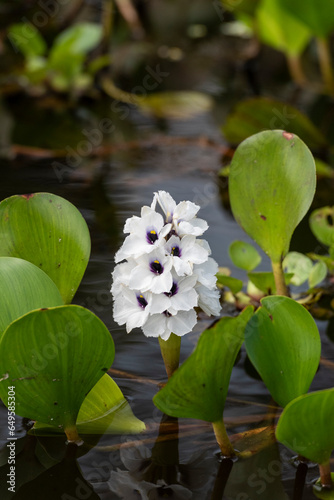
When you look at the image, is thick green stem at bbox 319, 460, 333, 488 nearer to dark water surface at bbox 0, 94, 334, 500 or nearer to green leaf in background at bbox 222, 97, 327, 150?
dark water surface at bbox 0, 94, 334, 500

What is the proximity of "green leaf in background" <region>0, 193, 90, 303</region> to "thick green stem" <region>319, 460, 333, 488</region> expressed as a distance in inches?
14.9

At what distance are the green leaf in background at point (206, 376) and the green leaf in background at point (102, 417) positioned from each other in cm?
15

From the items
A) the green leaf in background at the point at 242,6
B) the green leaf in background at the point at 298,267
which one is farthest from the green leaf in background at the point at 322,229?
the green leaf in background at the point at 242,6

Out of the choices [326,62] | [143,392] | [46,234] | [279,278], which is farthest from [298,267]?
[326,62]

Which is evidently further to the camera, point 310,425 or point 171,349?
point 171,349

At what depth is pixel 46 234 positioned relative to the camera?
33.2 inches

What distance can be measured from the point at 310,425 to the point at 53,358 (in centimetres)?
27

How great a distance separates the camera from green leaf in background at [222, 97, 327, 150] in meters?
1.80

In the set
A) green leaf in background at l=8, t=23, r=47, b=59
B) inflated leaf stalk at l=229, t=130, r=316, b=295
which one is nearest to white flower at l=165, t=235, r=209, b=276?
inflated leaf stalk at l=229, t=130, r=316, b=295

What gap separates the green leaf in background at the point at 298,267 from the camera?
45.7 inches

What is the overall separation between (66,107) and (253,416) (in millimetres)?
2004

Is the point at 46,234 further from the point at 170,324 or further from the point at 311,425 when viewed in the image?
the point at 311,425

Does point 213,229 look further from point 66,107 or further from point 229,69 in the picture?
point 229,69

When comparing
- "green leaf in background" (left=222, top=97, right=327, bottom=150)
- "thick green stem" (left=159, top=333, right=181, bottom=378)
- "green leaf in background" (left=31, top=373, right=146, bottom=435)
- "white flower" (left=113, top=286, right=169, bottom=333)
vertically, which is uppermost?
"white flower" (left=113, top=286, right=169, bottom=333)
